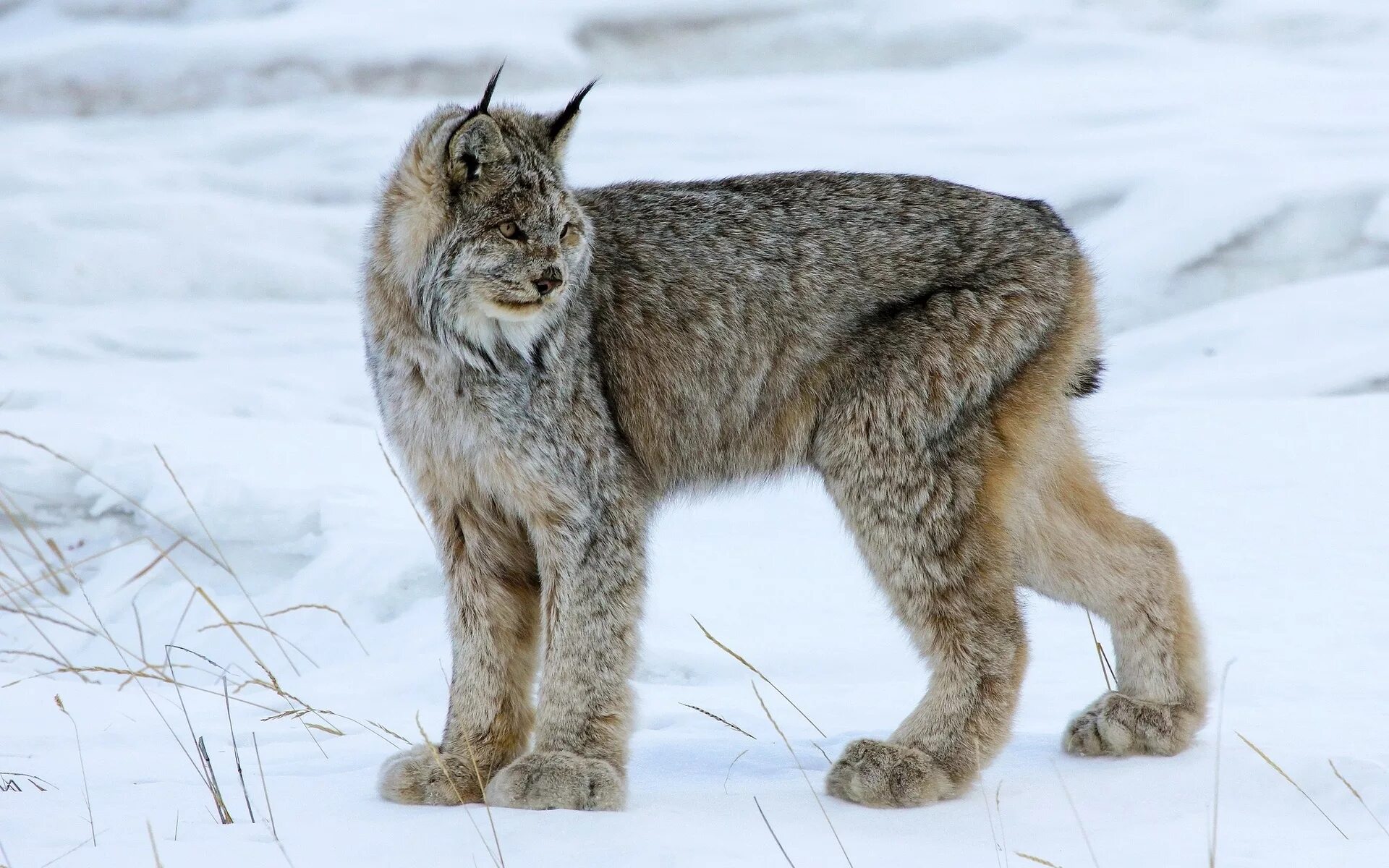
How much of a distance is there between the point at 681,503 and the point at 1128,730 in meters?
1.33

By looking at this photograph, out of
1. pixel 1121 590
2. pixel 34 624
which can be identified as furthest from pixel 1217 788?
pixel 34 624

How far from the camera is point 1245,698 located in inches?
164

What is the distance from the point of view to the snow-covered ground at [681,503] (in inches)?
128

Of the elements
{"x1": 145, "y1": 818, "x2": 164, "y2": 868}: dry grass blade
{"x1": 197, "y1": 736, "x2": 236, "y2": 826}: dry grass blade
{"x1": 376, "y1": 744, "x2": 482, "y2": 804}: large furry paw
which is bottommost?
{"x1": 376, "y1": 744, "x2": 482, "y2": 804}: large furry paw

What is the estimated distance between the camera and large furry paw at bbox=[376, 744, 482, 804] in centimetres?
338

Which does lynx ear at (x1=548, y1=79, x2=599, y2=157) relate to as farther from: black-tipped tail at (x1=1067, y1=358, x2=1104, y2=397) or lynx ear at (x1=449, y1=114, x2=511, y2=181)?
black-tipped tail at (x1=1067, y1=358, x2=1104, y2=397)

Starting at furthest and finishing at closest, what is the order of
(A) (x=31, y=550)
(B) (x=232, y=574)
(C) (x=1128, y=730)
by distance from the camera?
(A) (x=31, y=550) → (B) (x=232, y=574) → (C) (x=1128, y=730)

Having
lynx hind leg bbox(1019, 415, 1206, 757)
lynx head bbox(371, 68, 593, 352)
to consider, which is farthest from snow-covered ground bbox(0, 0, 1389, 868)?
lynx head bbox(371, 68, 593, 352)

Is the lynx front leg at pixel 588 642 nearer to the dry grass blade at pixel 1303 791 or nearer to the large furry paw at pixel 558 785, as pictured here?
the large furry paw at pixel 558 785

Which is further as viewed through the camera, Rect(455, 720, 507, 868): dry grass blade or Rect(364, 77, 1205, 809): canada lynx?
Rect(364, 77, 1205, 809): canada lynx

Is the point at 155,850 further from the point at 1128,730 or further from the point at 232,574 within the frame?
the point at 232,574

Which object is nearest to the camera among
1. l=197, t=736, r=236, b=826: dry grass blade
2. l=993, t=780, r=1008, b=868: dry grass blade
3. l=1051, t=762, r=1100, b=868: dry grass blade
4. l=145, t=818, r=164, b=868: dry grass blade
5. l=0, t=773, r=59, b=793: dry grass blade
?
l=145, t=818, r=164, b=868: dry grass blade

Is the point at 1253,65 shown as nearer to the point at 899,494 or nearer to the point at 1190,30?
the point at 1190,30

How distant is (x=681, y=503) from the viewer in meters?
4.10
